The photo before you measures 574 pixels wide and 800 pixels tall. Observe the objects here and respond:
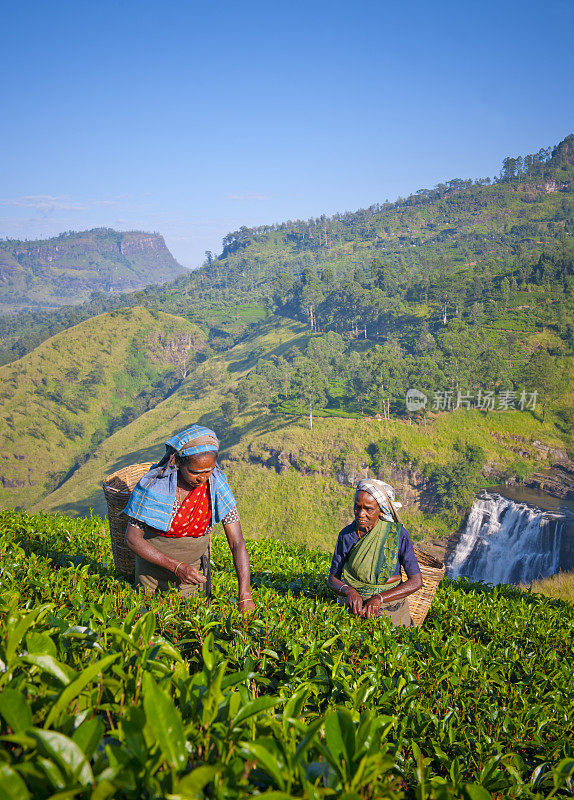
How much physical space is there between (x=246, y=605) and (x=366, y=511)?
3.89 ft

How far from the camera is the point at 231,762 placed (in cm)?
110

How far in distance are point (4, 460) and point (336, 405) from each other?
49.3 meters

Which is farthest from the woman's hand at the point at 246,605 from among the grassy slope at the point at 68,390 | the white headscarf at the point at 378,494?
the grassy slope at the point at 68,390

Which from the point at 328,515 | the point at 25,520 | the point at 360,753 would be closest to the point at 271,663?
the point at 360,753

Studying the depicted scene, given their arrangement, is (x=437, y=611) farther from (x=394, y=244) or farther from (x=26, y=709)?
(x=394, y=244)

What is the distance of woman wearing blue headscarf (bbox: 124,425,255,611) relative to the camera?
9.62ft

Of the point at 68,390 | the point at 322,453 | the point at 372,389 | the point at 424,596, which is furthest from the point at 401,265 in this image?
the point at 424,596

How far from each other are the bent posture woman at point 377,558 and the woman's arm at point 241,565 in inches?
30.1

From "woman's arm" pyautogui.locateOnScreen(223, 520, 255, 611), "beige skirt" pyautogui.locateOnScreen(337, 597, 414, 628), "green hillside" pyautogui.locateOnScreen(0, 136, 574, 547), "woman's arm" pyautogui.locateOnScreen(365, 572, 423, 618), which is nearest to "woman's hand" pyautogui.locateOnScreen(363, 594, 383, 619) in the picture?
"woman's arm" pyautogui.locateOnScreen(365, 572, 423, 618)

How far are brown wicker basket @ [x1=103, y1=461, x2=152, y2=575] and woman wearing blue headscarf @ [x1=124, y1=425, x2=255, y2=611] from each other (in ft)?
0.78

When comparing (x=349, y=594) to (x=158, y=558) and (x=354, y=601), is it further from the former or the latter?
(x=158, y=558)

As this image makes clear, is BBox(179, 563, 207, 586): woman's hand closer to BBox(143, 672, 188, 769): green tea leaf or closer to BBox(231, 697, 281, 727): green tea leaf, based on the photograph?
BBox(231, 697, 281, 727): green tea leaf

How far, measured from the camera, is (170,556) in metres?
3.17

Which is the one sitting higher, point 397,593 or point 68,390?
point 397,593
